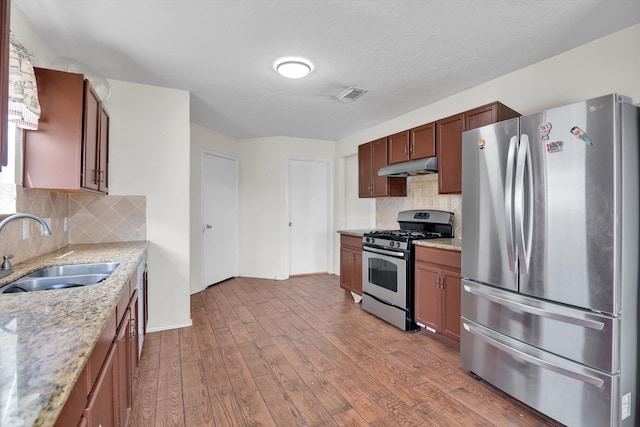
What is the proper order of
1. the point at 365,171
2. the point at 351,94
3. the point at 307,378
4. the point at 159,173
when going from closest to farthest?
the point at 307,378, the point at 159,173, the point at 351,94, the point at 365,171

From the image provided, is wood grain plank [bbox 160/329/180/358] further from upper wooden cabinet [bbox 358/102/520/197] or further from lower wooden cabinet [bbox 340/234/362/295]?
upper wooden cabinet [bbox 358/102/520/197]

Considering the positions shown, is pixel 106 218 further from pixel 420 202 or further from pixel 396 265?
pixel 420 202

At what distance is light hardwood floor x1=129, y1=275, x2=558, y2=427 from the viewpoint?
178 centimetres

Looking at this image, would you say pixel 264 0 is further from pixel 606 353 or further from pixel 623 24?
pixel 606 353

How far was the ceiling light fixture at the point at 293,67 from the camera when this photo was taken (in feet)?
7.99

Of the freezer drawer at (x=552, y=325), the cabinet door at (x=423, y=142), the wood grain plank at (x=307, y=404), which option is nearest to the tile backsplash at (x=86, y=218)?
the wood grain plank at (x=307, y=404)

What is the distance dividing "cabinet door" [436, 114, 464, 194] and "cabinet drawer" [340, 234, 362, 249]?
130 centimetres

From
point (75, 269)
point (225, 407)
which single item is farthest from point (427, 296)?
point (75, 269)

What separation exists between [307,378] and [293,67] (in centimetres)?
242

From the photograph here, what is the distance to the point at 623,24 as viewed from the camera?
6.37ft

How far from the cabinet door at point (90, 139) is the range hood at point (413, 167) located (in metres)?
2.76

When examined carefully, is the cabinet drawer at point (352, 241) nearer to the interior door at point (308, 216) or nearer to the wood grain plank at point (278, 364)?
the interior door at point (308, 216)

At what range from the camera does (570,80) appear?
2.26 m

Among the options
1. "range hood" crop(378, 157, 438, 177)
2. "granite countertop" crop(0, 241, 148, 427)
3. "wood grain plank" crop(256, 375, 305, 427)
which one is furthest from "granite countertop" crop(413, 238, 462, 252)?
"granite countertop" crop(0, 241, 148, 427)
